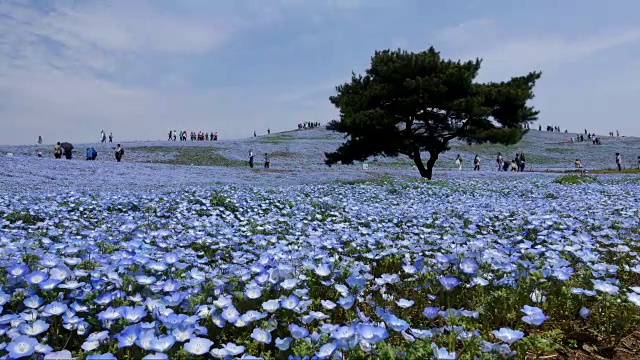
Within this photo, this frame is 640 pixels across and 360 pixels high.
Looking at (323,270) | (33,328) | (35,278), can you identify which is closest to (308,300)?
(323,270)

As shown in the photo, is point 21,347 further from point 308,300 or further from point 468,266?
point 468,266

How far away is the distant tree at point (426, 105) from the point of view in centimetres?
1698

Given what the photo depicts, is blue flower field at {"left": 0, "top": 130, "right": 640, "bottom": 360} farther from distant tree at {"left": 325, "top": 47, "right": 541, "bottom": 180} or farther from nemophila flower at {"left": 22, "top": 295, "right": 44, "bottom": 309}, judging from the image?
distant tree at {"left": 325, "top": 47, "right": 541, "bottom": 180}

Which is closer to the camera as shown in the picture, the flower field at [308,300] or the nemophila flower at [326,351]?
the nemophila flower at [326,351]

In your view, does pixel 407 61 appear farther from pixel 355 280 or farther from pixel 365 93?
pixel 355 280

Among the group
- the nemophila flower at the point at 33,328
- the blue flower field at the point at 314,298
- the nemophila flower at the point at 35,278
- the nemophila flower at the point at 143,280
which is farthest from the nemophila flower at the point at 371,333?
the nemophila flower at the point at 35,278

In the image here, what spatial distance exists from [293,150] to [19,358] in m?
43.4

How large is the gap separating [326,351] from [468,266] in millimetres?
1702

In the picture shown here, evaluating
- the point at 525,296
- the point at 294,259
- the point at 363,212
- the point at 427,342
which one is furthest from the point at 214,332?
the point at 363,212

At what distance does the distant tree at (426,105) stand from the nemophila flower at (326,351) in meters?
14.9

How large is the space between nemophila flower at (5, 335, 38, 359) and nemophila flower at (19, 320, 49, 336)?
181 millimetres

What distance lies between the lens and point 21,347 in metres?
1.84

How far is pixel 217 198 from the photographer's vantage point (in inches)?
334

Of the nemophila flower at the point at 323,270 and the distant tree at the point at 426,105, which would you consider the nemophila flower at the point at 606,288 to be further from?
the distant tree at the point at 426,105
